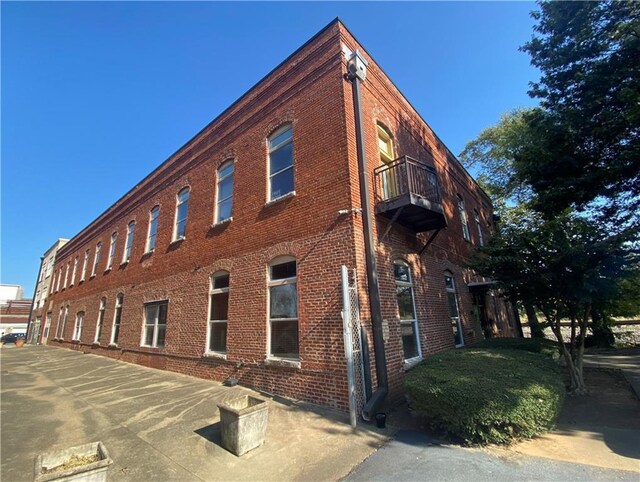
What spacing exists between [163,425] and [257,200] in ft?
18.7

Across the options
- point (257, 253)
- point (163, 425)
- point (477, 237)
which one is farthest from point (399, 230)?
point (477, 237)

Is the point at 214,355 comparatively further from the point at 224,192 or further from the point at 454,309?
the point at 454,309

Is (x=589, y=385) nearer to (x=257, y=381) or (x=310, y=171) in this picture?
(x=257, y=381)

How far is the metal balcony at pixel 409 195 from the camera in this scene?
7.29 m

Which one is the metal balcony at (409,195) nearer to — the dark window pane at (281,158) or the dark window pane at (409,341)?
the dark window pane at (281,158)

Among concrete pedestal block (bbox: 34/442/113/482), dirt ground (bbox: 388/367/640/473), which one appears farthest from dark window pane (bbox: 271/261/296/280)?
concrete pedestal block (bbox: 34/442/113/482)

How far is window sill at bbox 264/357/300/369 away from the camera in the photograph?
22.3ft

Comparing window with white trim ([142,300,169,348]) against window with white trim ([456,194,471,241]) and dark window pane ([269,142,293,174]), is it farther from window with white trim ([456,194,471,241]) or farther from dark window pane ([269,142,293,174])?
window with white trim ([456,194,471,241])

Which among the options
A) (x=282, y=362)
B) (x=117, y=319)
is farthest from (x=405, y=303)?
(x=117, y=319)

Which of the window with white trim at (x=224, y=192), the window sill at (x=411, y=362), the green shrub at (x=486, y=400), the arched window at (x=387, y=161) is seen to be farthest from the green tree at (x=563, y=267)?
the window with white trim at (x=224, y=192)

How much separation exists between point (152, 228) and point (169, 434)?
11.5m

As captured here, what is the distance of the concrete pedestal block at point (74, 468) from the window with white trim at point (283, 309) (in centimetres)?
408

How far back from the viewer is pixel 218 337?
9242mm

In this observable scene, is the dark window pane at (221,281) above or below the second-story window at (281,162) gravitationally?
below
